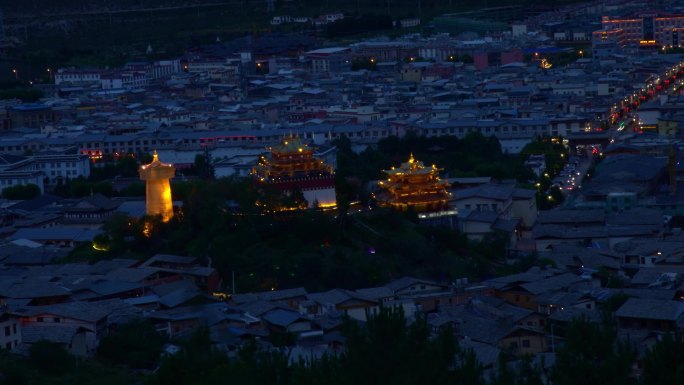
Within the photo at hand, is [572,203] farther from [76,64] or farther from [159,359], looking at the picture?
[76,64]

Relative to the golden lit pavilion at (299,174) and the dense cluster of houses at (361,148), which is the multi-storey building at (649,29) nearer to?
the dense cluster of houses at (361,148)

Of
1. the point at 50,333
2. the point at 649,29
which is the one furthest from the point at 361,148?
the point at 649,29

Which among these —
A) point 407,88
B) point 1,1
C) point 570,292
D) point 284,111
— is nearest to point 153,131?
point 284,111

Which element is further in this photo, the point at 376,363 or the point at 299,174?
the point at 299,174

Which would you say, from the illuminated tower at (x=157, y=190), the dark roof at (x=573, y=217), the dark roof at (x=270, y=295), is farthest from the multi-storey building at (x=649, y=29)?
the dark roof at (x=270, y=295)

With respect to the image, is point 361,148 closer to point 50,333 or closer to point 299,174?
point 299,174

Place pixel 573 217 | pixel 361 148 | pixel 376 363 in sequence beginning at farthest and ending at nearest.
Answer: pixel 361 148 → pixel 573 217 → pixel 376 363
